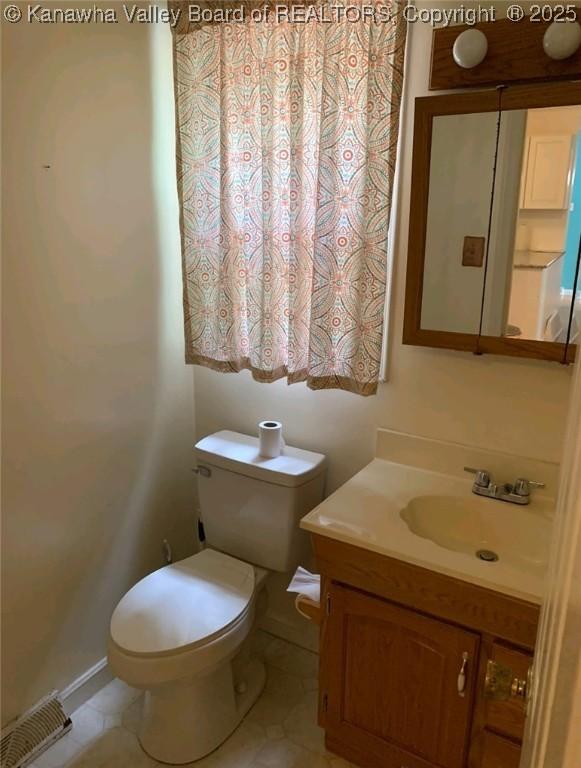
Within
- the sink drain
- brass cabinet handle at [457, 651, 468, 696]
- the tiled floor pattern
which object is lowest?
the tiled floor pattern

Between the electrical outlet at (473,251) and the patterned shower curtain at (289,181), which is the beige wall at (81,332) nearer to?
the patterned shower curtain at (289,181)

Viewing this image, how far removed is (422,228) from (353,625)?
1.08 metres

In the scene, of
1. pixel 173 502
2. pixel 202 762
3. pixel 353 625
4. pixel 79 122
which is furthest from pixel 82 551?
pixel 79 122

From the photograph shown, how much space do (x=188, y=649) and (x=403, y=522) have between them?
686mm

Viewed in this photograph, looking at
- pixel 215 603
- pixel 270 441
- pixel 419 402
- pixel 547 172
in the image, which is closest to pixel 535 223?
pixel 547 172

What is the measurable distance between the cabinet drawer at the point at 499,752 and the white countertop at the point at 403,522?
1.31 ft

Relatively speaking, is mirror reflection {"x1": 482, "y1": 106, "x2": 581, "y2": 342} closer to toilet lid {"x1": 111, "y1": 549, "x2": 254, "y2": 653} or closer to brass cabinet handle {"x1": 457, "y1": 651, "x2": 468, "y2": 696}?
brass cabinet handle {"x1": 457, "y1": 651, "x2": 468, "y2": 696}

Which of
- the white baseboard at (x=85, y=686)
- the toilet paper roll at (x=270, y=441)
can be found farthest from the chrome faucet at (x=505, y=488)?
the white baseboard at (x=85, y=686)

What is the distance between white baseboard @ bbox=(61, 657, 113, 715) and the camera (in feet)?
6.06

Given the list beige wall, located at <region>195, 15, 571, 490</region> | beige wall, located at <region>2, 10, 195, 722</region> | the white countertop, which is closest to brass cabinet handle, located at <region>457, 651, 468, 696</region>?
the white countertop

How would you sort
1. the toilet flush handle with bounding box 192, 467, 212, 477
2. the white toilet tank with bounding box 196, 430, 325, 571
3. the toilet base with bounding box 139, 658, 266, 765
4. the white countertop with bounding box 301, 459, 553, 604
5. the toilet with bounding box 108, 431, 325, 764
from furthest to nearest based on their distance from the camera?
the toilet flush handle with bounding box 192, 467, 212, 477 → the white toilet tank with bounding box 196, 430, 325, 571 → the toilet base with bounding box 139, 658, 266, 765 → the toilet with bounding box 108, 431, 325, 764 → the white countertop with bounding box 301, 459, 553, 604

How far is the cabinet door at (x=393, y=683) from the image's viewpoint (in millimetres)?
1352

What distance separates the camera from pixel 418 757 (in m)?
1.47

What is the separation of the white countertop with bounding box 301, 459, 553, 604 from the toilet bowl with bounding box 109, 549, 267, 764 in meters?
0.47
